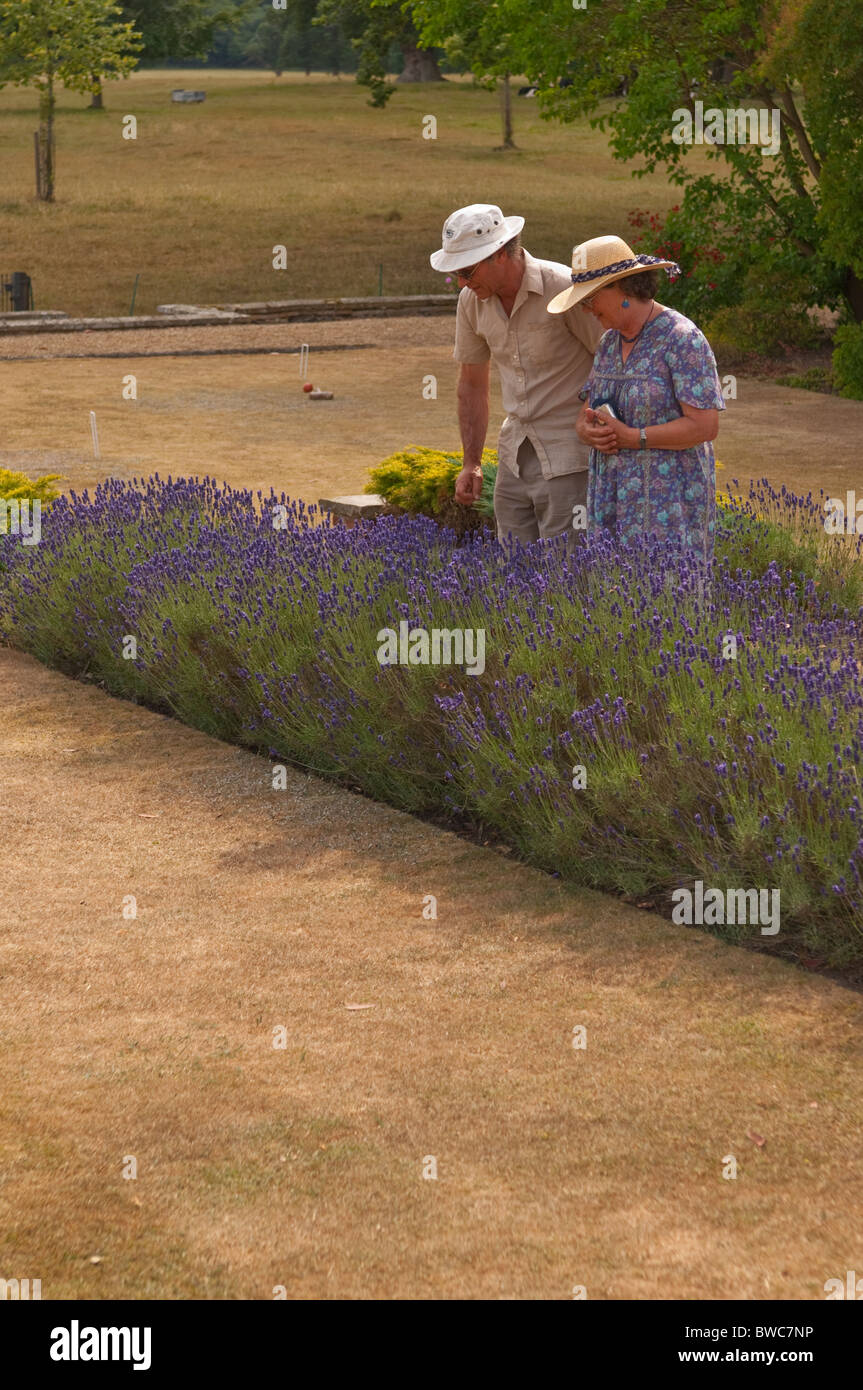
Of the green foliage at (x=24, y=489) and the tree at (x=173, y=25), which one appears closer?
the green foliage at (x=24, y=489)

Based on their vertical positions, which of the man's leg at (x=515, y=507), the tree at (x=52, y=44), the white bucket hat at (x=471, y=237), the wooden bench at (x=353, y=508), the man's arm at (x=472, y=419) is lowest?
the wooden bench at (x=353, y=508)

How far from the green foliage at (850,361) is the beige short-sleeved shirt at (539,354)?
14099 millimetres

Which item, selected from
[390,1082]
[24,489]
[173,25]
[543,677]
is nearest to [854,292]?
[24,489]

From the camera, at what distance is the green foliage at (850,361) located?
65.9ft

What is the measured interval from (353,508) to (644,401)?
5016 millimetres

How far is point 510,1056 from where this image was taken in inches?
176

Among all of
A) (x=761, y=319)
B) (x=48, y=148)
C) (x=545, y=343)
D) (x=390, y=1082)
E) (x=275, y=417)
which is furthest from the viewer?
(x=48, y=148)

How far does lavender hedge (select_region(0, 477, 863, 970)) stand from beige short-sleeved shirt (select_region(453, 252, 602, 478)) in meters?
0.44

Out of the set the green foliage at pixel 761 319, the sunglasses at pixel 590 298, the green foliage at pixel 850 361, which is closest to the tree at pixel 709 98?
the green foliage at pixel 761 319

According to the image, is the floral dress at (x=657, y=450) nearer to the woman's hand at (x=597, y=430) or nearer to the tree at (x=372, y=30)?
the woman's hand at (x=597, y=430)

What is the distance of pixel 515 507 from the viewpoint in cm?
738

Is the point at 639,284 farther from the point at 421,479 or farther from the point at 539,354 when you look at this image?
the point at 421,479

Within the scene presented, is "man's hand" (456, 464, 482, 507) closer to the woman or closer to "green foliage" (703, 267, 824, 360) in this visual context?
the woman
